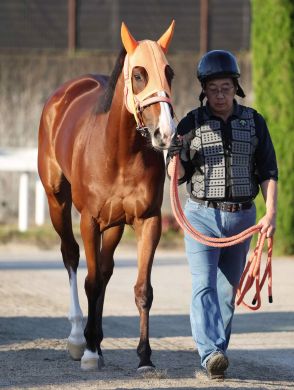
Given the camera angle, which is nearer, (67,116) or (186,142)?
(186,142)

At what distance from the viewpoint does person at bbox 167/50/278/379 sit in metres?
6.89

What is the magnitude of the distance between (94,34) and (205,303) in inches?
447

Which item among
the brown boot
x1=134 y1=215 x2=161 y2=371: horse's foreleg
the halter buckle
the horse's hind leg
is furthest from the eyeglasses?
the horse's hind leg

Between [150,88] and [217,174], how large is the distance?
628 mm

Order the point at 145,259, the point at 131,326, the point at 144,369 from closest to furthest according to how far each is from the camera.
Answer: the point at 144,369 < the point at 145,259 < the point at 131,326

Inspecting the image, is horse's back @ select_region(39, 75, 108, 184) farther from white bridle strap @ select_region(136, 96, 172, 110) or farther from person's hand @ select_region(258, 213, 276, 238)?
person's hand @ select_region(258, 213, 276, 238)

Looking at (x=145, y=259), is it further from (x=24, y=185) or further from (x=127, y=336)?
(x=24, y=185)

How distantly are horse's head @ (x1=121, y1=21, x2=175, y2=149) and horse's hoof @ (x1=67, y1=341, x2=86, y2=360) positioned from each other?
1.68m

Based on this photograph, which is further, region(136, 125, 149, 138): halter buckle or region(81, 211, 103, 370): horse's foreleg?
region(81, 211, 103, 370): horse's foreleg

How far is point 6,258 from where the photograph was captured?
14414 mm

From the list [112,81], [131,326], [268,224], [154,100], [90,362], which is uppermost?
[112,81]

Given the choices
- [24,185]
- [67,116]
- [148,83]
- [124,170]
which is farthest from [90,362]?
[24,185]

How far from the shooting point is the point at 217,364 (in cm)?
676

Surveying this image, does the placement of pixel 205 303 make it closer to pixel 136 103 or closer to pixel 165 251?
pixel 136 103
